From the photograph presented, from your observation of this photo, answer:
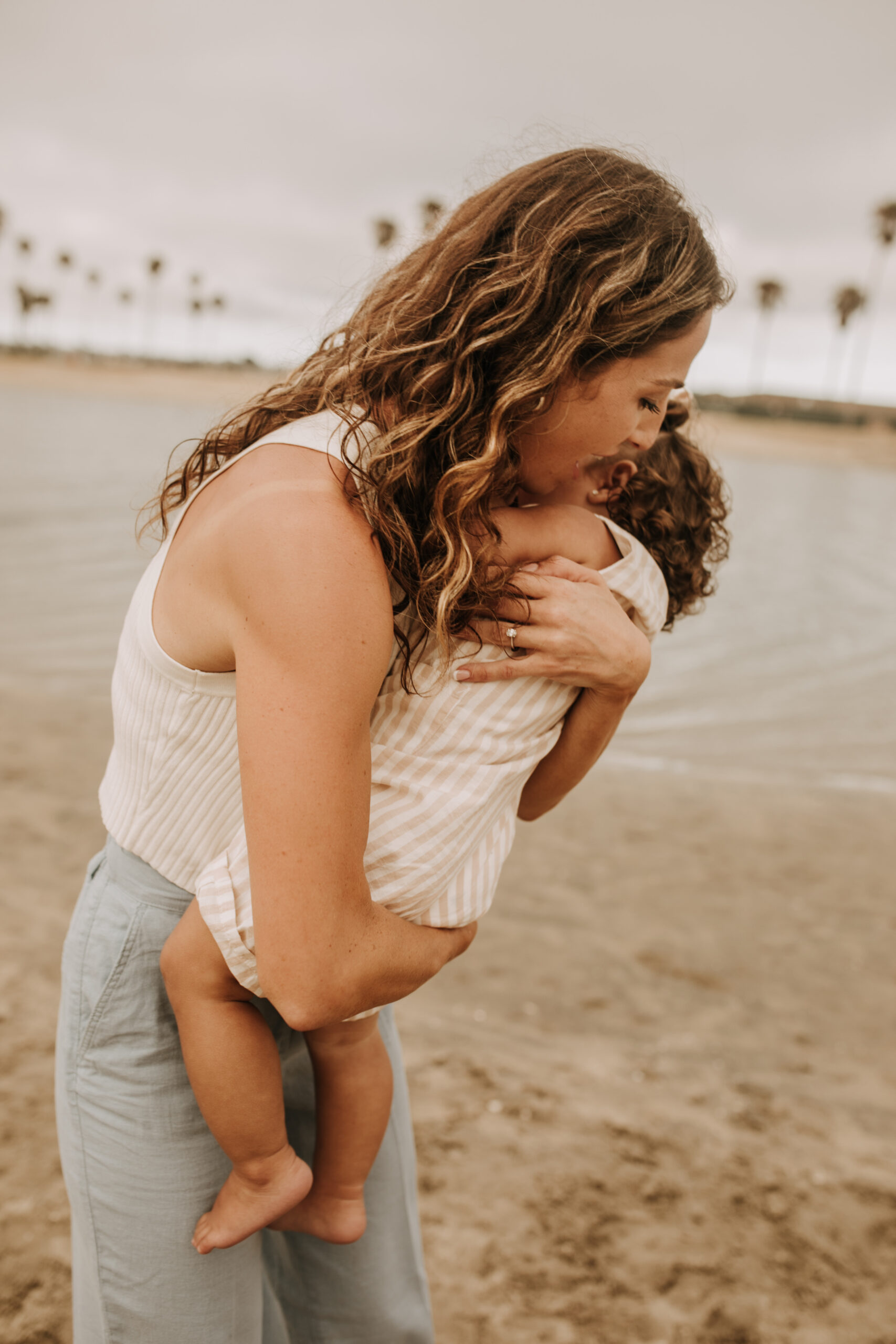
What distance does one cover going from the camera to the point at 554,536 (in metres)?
1.57

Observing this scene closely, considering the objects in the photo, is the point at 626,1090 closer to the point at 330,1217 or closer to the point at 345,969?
the point at 330,1217

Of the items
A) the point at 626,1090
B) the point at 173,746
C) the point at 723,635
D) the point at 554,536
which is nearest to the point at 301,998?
the point at 173,746

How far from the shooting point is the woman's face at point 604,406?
1.33 meters

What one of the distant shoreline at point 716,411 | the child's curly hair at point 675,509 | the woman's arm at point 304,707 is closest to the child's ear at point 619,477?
the child's curly hair at point 675,509

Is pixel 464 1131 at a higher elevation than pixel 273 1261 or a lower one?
lower

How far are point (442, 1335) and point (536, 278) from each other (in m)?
2.41

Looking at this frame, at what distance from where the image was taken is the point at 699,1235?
2852 mm

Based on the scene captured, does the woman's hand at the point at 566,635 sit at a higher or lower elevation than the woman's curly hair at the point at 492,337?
lower

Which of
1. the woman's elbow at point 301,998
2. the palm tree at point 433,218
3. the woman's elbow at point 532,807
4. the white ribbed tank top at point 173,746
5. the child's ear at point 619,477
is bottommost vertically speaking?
the woman's elbow at point 532,807

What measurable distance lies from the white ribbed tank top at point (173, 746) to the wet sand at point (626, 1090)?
5.44 ft

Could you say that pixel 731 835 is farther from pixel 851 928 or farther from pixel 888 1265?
pixel 888 1265

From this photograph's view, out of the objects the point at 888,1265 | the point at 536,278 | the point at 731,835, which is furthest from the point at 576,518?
the point at 731,835

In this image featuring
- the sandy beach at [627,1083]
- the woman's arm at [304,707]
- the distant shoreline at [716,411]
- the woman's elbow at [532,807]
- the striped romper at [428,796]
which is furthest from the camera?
the distant shoreline at [716,411]

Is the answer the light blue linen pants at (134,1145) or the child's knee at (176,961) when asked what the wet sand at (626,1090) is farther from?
the child's knee at (176,961)
